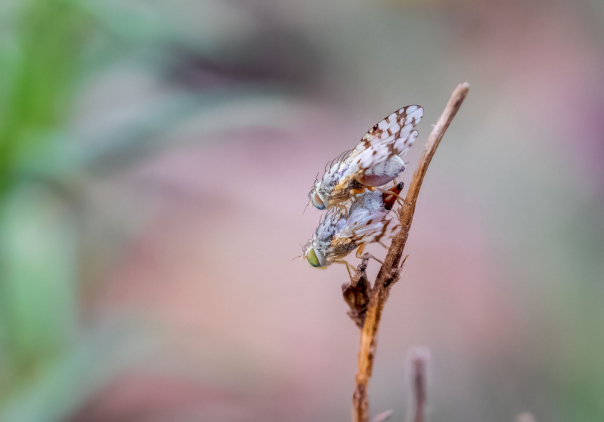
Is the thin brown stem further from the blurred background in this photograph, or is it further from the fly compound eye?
the blurred background

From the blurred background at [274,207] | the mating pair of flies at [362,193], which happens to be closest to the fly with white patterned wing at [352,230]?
the mating pair of flies at [362,193]

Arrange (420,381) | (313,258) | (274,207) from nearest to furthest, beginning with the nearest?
(420,381) < (313,258) < (274,207)

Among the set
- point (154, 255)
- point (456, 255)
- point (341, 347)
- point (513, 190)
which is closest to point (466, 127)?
point (513, 190)

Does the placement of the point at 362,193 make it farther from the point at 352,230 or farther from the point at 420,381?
the point at 420,381

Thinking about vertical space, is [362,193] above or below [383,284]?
above

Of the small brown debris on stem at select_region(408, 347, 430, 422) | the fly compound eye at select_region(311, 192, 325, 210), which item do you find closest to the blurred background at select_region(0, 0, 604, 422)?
the fly compound eye at select_region(311, 192, 325, 210)

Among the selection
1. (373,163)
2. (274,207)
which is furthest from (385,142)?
(274,207)

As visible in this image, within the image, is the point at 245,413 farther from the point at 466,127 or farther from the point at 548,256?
the point at 466,127

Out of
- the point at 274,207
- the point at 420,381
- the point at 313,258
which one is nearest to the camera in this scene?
the point at 420,381
